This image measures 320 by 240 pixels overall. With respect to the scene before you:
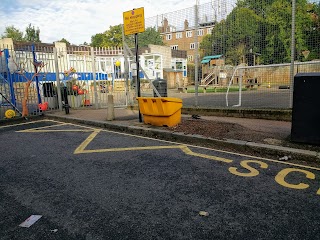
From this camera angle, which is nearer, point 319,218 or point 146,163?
point 319,218

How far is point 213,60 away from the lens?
896cm

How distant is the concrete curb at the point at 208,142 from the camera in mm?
4470

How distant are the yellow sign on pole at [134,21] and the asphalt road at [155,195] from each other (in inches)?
158

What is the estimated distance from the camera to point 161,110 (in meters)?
6.75

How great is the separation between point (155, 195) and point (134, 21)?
5.96 meters

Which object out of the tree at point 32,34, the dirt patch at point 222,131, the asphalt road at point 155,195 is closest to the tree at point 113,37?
the tree at point 32,34

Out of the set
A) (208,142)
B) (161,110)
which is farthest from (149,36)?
(208,142)

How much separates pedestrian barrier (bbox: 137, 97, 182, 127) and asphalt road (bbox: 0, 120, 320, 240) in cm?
157

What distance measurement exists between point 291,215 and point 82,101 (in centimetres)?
1196

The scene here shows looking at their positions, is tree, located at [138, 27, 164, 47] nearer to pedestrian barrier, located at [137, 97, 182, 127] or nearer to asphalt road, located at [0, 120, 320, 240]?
pedestrian barrier, located at [137, 97, 182, 127]

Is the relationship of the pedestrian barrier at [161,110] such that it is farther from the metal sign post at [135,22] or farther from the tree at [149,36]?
the tree at [149,36]

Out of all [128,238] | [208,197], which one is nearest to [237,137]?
[208,197]

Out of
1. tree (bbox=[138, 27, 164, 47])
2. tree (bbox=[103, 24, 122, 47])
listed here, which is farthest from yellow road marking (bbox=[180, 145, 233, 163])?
tree (bbox=[103, 24, 122, 47])

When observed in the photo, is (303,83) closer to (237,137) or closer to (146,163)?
(237,137)
